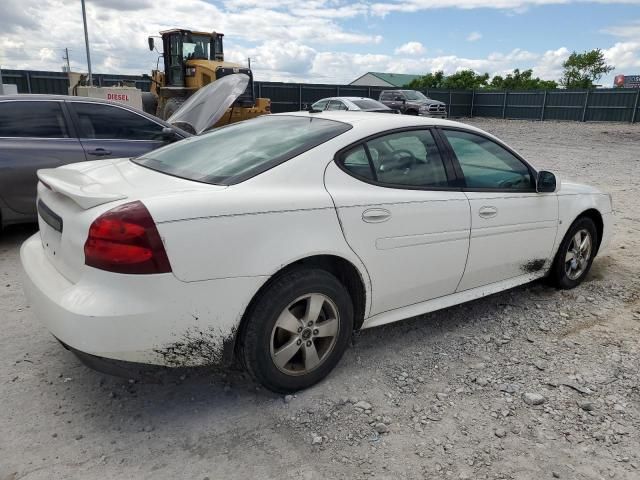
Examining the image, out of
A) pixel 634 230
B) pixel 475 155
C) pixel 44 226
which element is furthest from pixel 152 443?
pixel 634 230

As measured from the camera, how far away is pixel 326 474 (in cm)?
236

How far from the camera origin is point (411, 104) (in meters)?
27.0

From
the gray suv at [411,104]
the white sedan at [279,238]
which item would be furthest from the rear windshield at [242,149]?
the gray suv at [411,104]

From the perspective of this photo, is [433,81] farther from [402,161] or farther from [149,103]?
[402,161]

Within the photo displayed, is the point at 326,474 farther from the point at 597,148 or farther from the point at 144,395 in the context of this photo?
the point at 597,148

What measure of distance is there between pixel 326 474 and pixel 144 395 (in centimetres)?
116

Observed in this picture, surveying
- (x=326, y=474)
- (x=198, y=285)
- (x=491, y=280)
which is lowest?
(x=326, y=474)

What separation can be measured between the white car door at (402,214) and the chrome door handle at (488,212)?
5.6 inches

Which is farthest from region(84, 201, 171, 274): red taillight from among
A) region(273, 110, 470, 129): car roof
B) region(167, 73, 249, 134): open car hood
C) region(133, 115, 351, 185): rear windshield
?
region(167, 73, 249, 134): open car hood

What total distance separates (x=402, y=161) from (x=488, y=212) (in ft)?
A: 2.48

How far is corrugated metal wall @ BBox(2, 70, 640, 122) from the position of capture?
30.0 metres

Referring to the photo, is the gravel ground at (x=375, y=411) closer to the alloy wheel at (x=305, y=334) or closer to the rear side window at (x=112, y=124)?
the alloy wheel at (x=305, y=334)

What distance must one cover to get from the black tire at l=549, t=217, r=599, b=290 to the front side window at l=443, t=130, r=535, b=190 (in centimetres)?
72

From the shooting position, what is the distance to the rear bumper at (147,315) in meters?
2.31
